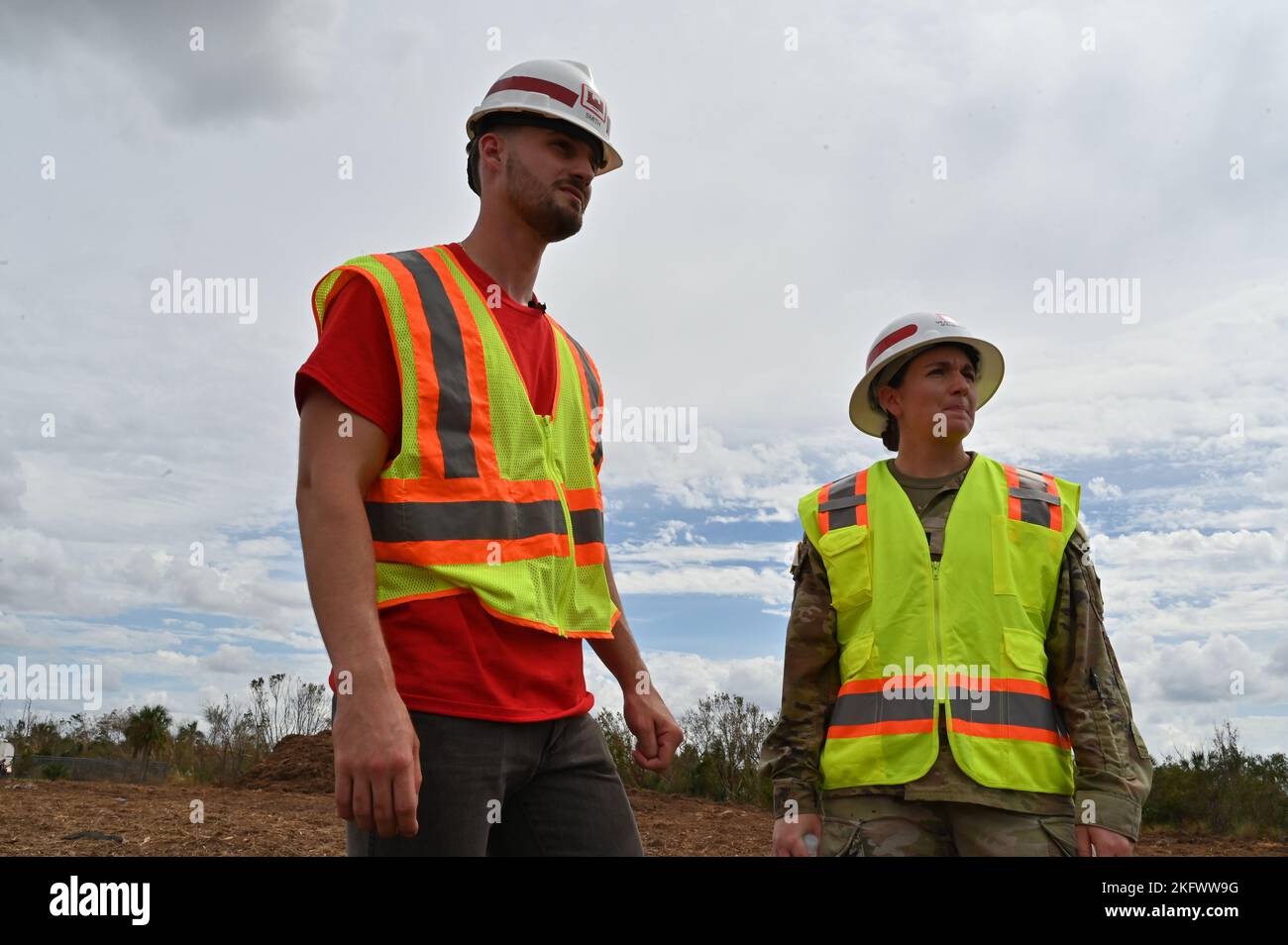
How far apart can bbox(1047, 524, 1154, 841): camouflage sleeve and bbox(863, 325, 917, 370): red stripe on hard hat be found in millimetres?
964

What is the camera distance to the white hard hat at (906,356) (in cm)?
408

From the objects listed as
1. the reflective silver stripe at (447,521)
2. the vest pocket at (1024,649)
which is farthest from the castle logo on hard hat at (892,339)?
→ the reflective silver stripe at (447,521)

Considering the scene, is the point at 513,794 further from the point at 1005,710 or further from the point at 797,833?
the point at 1005,710

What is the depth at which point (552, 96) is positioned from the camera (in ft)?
9.80

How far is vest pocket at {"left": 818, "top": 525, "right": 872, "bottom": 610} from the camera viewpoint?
12.5 feet

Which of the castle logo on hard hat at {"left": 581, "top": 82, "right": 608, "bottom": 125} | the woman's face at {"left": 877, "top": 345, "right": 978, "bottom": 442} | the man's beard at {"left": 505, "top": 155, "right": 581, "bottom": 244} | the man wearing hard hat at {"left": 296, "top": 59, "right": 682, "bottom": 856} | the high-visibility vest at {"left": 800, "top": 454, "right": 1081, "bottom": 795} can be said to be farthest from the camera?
the woman's face at {"left": 877, "top": 345, "right": 978, "bottom": 442}

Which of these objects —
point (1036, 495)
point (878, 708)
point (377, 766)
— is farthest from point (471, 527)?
point (1036, 495)

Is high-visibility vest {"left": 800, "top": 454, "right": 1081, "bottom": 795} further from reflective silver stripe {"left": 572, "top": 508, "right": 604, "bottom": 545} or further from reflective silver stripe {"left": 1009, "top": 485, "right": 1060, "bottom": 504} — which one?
reflective silver stripe {"left": 572, "top": 508, "right": 604, "bottom": 545}

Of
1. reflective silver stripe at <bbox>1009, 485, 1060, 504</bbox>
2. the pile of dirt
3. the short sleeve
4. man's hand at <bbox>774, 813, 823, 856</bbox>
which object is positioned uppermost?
the short sleeve

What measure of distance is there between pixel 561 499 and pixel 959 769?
1.61m

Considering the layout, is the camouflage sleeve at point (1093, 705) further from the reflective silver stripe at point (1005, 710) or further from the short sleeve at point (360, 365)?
the short sleeve at point (360, 365)

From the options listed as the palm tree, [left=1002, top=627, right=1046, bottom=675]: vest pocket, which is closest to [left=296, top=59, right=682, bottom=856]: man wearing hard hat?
[left=1002, top=627, right=1046, bottom=675]: vest pocket
